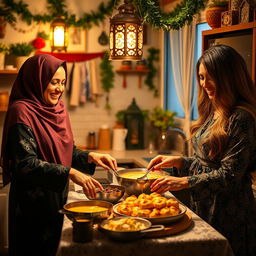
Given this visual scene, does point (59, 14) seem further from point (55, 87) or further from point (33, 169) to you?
point (33, 169)

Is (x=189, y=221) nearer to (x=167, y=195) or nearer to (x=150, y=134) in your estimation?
(x=167, y=195)

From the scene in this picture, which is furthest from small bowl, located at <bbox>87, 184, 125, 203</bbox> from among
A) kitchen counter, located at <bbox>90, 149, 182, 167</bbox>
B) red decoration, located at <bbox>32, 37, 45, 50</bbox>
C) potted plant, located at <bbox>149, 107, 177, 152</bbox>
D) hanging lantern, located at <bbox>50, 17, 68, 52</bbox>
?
red decoration, located at <bbox>32, 37, 45, 50</bbox>

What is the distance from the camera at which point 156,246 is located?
176 centimetres

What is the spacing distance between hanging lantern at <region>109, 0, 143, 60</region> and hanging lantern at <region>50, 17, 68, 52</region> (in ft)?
6.76

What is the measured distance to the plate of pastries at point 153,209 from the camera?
1.92 m

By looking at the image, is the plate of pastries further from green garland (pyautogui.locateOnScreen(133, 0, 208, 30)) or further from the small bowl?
green garland (pyautogui.locateOnScreen(133, 0, 208, 30))

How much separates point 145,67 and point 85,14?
0.86m

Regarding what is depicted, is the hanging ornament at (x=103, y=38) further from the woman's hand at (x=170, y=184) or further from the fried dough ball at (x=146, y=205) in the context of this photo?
the fried dough ball at (x=146, y=205)

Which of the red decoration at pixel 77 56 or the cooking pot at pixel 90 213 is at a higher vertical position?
the red decoration at pixel 77 56

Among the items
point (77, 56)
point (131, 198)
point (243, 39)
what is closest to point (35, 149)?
point (131, 198)

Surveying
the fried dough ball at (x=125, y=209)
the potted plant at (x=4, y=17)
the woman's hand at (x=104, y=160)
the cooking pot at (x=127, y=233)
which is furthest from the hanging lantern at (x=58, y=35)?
the cooking pot at (x=127, y=233)

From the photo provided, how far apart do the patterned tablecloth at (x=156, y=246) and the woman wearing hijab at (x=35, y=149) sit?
26.0 inches

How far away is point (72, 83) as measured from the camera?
16.0 feet

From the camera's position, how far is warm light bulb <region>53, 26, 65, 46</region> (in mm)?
4480
